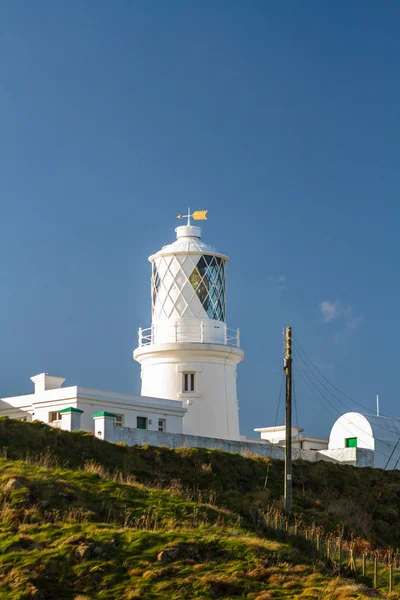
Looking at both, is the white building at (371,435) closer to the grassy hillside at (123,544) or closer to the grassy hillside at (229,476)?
the grassy hillside at (229,476)

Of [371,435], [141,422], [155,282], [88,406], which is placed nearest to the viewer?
[88,406]

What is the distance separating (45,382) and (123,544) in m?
18.3

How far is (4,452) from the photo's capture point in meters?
26.0

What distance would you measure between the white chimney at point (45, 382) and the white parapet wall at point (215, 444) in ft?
17.8

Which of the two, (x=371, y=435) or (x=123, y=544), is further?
(x=371, y=435)

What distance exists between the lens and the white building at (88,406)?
34.9 meters

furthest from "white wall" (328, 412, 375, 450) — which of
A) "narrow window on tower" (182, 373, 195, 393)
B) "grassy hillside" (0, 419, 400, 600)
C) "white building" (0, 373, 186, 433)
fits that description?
"grassy hillside" (0, 419, 400, 600)

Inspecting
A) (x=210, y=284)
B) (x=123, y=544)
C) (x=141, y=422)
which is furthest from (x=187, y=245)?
(x=123, y=544)

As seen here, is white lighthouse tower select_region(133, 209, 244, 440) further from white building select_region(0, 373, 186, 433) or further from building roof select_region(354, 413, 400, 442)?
building roof select_region(354, 413, 400, 442)

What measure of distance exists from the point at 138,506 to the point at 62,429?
9589 millimetres

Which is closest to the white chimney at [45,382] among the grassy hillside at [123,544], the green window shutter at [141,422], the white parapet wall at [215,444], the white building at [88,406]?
the white building at [88,406]

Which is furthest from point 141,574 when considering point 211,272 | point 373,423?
point 373,423

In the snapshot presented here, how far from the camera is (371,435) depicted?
4306 cm

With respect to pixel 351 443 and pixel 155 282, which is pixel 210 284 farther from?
pixel 351 443
